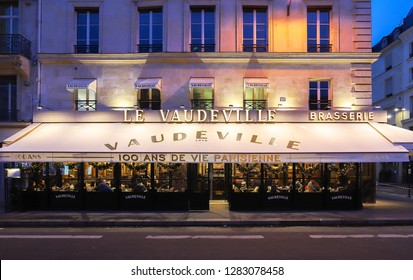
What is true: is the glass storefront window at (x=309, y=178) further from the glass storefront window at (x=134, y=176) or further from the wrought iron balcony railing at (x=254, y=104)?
the glass storefront window at (x=134, y=176)

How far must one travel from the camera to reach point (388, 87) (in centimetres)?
3356

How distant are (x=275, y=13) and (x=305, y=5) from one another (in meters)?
1.36

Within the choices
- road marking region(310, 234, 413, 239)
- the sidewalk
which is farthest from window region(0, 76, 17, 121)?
road marking region(310, 234, 413, 239)

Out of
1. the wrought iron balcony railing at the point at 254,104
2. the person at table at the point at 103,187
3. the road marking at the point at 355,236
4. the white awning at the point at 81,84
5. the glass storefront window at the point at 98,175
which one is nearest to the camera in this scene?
the road marking at the point at 355,236

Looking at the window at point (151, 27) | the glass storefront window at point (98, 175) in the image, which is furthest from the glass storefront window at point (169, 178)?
the window at point (151, 27)

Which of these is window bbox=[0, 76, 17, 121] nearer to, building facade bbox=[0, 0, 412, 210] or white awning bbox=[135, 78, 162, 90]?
building facade bbox=[0, 0, 412, 210]

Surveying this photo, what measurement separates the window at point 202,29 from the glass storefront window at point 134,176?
5563 millimetres

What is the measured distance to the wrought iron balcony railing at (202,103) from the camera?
50.1ft

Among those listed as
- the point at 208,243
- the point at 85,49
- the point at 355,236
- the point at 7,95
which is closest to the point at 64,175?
the point at 7,95

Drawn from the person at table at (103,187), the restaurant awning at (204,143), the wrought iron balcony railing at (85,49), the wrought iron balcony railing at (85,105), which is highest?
the wrought iron balcony railing at (85,49)

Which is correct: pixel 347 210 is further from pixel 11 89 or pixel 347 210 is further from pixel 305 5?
pixel 11 89

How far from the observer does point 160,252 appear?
7539 mm

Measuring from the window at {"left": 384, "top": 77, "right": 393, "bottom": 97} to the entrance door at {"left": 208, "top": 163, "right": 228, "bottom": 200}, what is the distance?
24239 millimetres

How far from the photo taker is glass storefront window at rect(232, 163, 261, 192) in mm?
13414
